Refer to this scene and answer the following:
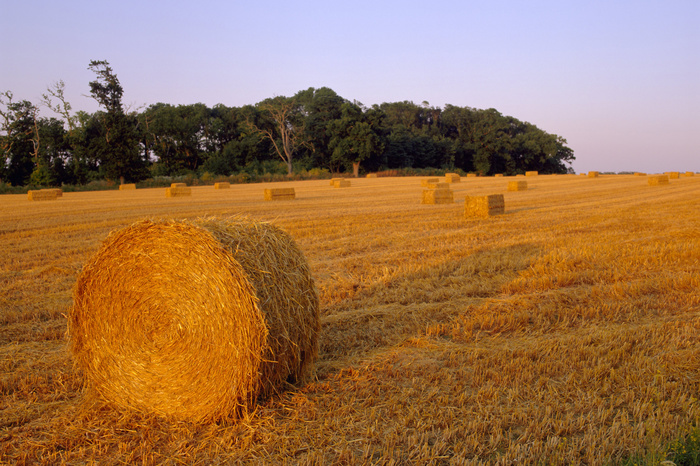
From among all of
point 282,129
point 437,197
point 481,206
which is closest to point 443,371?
point 481,206

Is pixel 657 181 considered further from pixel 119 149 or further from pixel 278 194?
pixel 119 149

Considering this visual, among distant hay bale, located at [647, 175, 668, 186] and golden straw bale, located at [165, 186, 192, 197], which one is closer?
golden straw bale, located at [165, 186, 192, 197]

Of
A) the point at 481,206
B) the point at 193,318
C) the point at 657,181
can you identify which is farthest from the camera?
the point at 657,181

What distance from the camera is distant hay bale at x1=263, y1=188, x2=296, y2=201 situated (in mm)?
22141

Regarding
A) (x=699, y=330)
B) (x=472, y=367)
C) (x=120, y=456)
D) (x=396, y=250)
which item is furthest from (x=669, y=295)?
(x=120, y=456)

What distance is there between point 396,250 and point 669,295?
4444 millimetres

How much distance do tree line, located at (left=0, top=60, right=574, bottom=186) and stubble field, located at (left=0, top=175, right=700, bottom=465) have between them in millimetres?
36892

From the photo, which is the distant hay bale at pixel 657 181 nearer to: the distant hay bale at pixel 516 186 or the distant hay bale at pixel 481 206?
the distant hay bale at pixel 516 186

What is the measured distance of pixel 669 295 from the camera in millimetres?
5984

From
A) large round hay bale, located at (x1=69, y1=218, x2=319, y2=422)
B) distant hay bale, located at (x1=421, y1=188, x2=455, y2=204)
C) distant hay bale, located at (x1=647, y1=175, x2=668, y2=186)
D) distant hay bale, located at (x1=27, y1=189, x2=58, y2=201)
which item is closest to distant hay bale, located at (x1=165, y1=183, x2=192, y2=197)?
distant hay bale, located at (x1=27, y1=189, x2=58, y2=201)

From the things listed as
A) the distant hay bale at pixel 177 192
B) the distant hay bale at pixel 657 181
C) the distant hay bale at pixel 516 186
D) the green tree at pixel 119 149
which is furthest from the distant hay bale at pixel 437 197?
the green tree at pixel 119 149

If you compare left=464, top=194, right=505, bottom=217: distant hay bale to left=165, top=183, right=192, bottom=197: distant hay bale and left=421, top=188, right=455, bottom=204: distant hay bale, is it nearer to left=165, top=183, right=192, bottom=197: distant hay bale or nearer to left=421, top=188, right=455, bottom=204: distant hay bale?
left=421, top=188, right=455, bottom=204: distant hay bale

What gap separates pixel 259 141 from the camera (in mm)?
53000

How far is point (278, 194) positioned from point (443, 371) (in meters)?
19.0
